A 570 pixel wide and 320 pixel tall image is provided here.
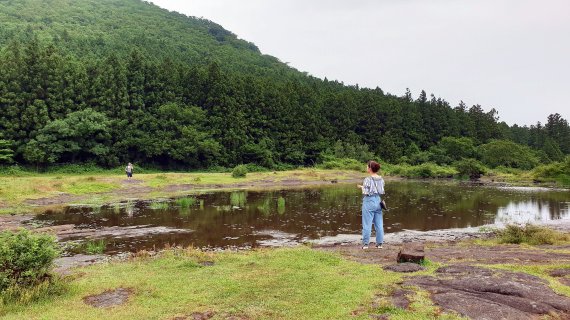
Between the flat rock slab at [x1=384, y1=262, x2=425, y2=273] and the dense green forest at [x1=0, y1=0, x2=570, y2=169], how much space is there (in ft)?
155

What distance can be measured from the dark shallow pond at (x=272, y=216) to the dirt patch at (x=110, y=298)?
769 cm

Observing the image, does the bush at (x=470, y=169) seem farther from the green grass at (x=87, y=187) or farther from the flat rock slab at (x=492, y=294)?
the flat rock slab at (x=492, y=294)

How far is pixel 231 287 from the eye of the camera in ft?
31.7

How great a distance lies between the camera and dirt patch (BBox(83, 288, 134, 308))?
8859 mm

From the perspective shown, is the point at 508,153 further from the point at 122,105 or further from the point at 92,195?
the point at 92,195

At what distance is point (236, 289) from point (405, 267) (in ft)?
14.6

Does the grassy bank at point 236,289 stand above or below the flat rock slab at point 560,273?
below

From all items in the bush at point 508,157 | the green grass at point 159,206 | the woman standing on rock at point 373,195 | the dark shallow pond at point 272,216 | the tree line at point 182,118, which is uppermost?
the tree line at point 182,118

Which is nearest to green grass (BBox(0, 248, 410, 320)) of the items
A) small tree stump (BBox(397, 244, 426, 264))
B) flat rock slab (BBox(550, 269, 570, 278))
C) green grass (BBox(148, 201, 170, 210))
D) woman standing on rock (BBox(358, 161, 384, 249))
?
small tree stump (BBox(397, 244, 426, 264))

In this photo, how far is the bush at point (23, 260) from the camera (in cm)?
914

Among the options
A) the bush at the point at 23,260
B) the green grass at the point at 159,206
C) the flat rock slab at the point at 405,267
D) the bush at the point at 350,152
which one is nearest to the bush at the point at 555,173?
the bush at the point at 350,152

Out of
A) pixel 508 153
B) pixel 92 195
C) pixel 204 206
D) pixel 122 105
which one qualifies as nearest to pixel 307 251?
pixel 204 206

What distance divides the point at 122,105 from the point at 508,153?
77222mm

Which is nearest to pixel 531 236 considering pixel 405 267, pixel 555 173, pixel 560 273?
pixel 560 273
